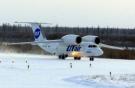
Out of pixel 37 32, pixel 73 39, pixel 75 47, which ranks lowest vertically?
pixel 75 47

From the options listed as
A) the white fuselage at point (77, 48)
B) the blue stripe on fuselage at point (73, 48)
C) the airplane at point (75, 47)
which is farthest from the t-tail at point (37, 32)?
the blue stripe on fuselage at point (73, 48)

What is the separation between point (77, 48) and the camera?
46.0 meters

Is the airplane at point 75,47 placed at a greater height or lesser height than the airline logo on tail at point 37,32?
lesser

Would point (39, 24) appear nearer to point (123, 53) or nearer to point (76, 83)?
point (123, 53)

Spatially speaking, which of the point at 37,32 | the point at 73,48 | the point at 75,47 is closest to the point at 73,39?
the point at 75,47

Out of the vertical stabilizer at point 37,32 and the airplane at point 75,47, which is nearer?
the airplane at point 75,47

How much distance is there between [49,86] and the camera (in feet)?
73.8

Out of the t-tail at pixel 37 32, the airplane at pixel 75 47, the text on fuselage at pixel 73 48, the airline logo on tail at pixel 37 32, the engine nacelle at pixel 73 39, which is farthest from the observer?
the airline logo on tail at pixel 37 32

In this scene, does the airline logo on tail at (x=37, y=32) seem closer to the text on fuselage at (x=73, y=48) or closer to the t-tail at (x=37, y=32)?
the t-tail at (x=37, y=32)

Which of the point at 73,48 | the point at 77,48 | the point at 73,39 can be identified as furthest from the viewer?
the point at 73,48

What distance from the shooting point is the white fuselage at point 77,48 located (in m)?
45.1

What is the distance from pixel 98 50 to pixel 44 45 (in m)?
7.49

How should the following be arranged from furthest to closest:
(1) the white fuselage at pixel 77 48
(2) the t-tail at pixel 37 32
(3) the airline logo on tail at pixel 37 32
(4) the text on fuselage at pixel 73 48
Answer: (3) the airline logo on tail at pixel 37 32 → (2) the t-tail at pixel 37 32 → (4) the text on fuselage at pixel 73 48 → (1) the white fuselage at pixel 77 48

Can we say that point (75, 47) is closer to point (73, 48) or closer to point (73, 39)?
point (73, 48)
